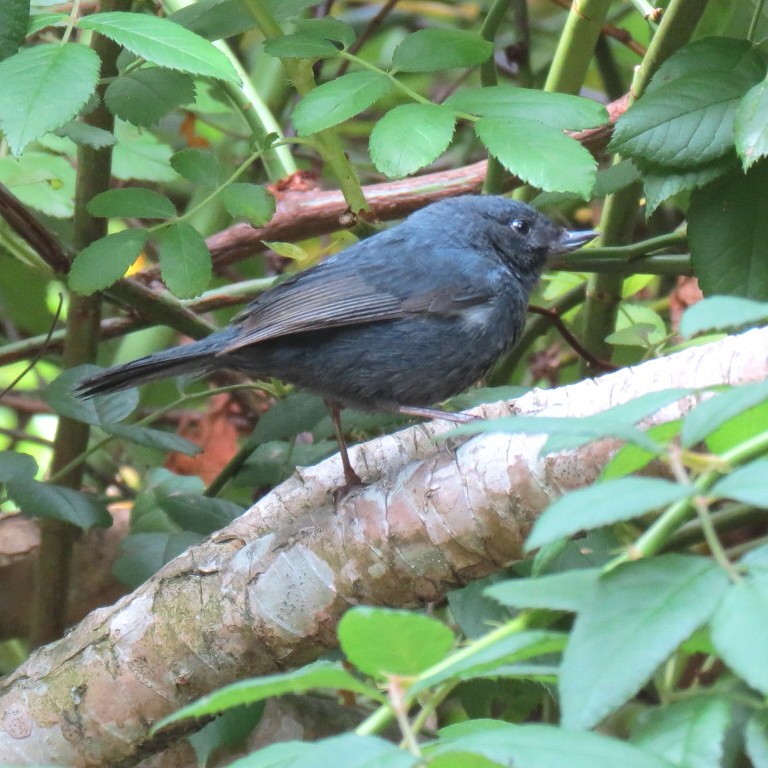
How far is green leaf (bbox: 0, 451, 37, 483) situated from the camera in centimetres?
295

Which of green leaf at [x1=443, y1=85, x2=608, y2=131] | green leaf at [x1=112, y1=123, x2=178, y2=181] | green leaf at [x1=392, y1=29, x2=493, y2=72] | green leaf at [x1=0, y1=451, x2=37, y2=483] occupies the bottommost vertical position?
green leaf at [x1=0, y1=451, x2=37, y2=483]

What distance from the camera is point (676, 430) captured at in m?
1.22

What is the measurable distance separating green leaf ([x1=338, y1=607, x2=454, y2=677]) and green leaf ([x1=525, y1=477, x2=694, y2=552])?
0.51ft

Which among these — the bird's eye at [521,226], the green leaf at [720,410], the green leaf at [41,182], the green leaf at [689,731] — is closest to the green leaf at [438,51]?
the bird's eye at [521,226]

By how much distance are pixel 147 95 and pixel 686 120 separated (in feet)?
4.90

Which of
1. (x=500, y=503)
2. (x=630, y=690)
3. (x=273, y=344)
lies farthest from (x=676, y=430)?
(x=273, y=344)

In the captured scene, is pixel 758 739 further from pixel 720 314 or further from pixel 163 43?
pixel 163 43

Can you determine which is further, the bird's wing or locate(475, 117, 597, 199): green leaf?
the bird's wing

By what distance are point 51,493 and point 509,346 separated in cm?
140

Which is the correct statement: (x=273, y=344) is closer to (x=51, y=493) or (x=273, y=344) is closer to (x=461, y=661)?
(x=51, y=493)

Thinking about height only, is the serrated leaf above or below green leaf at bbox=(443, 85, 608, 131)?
above

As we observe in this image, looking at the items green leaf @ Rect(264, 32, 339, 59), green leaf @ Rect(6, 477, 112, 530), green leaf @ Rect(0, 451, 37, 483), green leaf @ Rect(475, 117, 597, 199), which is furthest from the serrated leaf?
green leaf @ Rect(0, 451, 37, 483)

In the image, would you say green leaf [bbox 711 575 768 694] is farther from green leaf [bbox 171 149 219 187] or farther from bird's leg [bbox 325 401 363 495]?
green leaf [bbox 171 149 219 187]

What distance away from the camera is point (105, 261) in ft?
9.65
